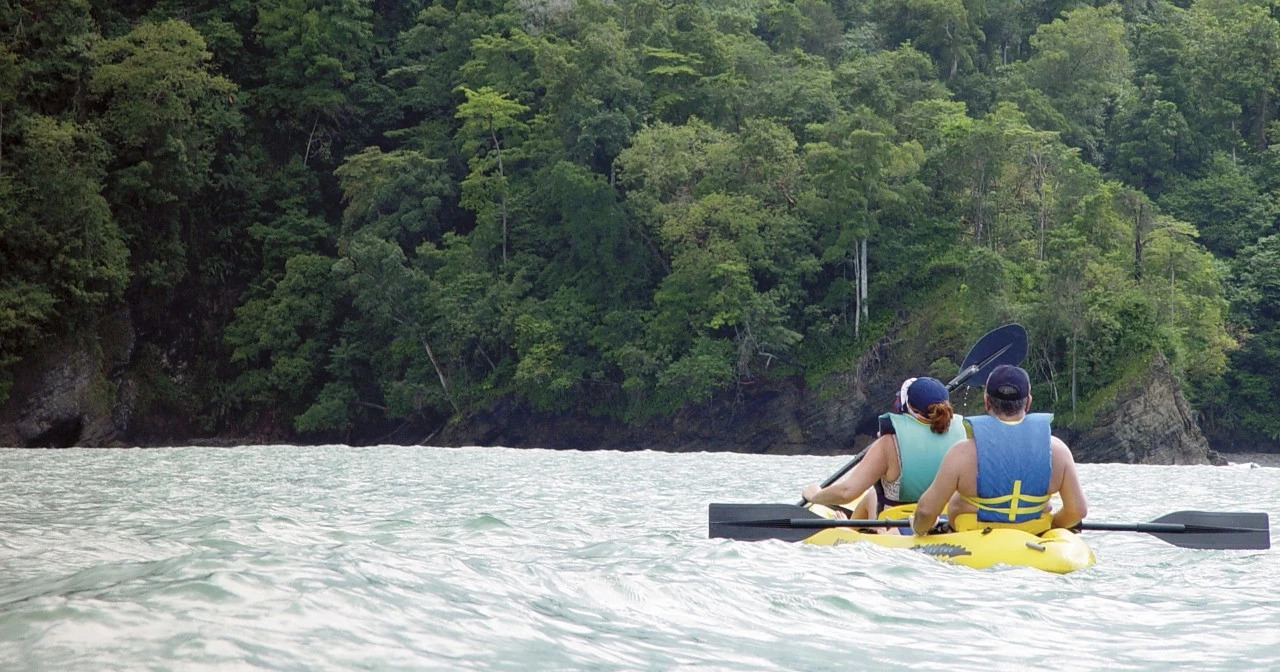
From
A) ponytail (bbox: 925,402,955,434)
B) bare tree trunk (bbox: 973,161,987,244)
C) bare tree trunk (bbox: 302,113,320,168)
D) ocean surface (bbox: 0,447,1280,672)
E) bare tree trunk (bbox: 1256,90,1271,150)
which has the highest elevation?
bare tree trunk (bbox: 1256,90,1271,150)

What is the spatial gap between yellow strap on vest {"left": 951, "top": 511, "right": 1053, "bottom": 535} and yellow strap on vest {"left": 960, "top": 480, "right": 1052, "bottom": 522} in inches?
2.0

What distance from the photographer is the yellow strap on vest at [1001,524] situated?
7.02 metres

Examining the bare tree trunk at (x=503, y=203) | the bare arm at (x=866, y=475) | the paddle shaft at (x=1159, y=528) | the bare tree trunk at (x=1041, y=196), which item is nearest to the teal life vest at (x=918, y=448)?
the bare arm at (x=866, y=475)

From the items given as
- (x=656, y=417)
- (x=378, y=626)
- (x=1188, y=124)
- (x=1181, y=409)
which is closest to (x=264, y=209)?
(x=656, y=417)

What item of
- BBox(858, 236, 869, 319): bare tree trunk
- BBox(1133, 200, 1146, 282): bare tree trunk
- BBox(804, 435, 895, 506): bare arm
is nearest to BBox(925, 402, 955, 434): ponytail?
BBox(804, 435, 895, 506): bare arm

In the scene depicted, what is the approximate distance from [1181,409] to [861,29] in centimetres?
2070

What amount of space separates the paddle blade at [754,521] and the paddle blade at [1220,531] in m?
2.11

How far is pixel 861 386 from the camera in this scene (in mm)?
34188

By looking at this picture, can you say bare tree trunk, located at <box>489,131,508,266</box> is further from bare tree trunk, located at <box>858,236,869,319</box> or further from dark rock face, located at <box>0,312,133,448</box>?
dark rock face, located at <box>0,312,133,448</box>

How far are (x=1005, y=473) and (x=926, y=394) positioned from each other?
0.91 metres

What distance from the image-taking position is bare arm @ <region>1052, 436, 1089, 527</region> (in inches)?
272

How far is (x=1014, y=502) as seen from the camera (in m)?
6.94

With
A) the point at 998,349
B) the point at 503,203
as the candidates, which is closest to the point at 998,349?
the point at 998,349

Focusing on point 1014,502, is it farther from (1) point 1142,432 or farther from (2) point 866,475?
(1) point 1142,432
